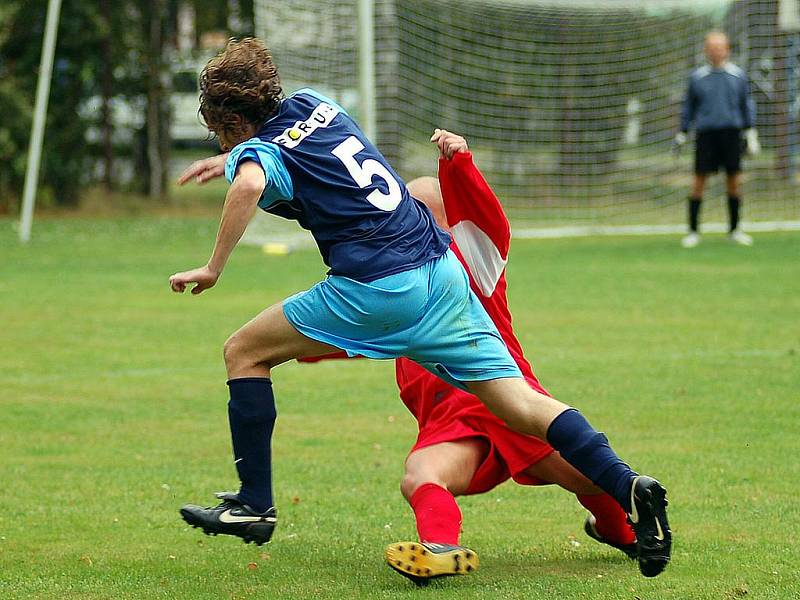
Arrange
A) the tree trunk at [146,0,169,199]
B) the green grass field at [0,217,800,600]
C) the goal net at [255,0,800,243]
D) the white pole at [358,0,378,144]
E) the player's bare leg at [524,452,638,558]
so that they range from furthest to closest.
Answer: the tree trunk at [146,0,169,199] → the goal net at [255,0,800,243] → the white pole at [358,0,378,144] → the player's bare leg at [524,452,638,558] → the green grass field at [0,217,800,600]

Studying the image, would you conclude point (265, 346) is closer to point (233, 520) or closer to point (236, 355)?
point (236, 355)

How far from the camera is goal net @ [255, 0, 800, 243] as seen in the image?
63.6ft

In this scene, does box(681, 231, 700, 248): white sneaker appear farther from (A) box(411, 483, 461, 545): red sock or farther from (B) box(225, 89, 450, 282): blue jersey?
(B) box(225, 89, 450, 282): blue jersey

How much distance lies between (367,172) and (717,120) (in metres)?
12.8

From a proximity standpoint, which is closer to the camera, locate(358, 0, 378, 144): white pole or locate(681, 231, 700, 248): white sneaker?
locate(358, 0, 378, 144): white pole

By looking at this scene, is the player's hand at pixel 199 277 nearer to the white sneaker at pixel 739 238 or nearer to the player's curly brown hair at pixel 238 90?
the player's curly brown hair at pixel 238 90

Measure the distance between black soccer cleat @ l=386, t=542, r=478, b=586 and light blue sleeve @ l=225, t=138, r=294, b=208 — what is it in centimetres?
124

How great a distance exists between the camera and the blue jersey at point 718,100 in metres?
16.5

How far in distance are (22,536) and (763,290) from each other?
897cm

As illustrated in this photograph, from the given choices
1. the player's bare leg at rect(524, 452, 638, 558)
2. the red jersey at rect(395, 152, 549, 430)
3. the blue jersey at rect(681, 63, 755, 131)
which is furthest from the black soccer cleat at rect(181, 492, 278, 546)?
the blue jersey at rect(681, 63, 755, 131)

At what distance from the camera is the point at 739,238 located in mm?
16891

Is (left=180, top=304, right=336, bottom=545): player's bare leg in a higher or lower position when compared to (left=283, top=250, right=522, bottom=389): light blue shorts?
lower

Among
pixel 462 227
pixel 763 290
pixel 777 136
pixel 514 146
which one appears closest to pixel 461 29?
pixel 514 146

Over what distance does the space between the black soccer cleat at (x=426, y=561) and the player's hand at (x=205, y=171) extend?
54.7 inches
